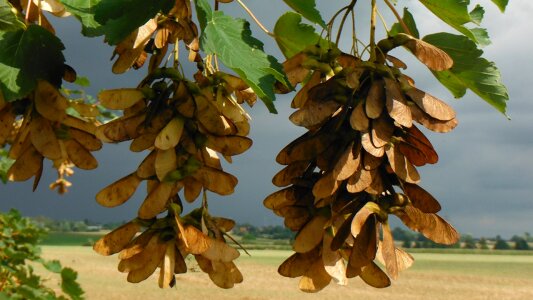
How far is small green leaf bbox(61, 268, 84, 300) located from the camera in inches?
147

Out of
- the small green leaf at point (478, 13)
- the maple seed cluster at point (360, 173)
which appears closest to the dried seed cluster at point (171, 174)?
the maple seed cluster at point (360, 173)

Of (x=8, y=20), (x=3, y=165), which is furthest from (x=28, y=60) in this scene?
(x=3, y=165)

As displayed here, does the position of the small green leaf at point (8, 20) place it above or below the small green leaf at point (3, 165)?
above

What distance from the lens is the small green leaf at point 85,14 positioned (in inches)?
39.6

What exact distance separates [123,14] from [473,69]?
54 cm

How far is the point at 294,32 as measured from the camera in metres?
1.19

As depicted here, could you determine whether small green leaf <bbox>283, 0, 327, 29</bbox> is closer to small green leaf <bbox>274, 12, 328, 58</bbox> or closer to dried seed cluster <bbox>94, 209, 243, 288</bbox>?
small green leaf <bbox>274, 12, 328, 58</bbox>

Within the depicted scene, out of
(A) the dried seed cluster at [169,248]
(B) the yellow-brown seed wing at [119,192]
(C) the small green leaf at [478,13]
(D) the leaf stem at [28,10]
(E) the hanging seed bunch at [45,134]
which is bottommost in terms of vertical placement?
(A) the dried seed cluster at [169,248]

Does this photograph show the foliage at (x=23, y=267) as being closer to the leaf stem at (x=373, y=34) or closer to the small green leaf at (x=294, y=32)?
the small green leaf at (x=294, y=32)

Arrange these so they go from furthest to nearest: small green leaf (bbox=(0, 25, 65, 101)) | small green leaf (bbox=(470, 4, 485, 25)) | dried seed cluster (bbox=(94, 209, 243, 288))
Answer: small green leaf (bbox=(470, 4, 485, 25)) < small green leaf (bbox=(0, 25, 65, 101)) < dried seed cluster (bbox=(94, 209, 243, 288))

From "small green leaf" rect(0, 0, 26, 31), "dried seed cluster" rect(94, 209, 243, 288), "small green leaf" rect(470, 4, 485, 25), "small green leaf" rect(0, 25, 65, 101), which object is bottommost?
"dried seed cluster" rect(94, 209, 243, 288)

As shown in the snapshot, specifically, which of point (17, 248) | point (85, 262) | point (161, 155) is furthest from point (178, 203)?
point (85, 262)

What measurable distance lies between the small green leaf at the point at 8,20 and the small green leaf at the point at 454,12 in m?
0.63

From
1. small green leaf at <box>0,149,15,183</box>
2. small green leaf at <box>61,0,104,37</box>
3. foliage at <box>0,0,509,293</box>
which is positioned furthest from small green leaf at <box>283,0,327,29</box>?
small green leaf at <box>0,149,15,183</box>
